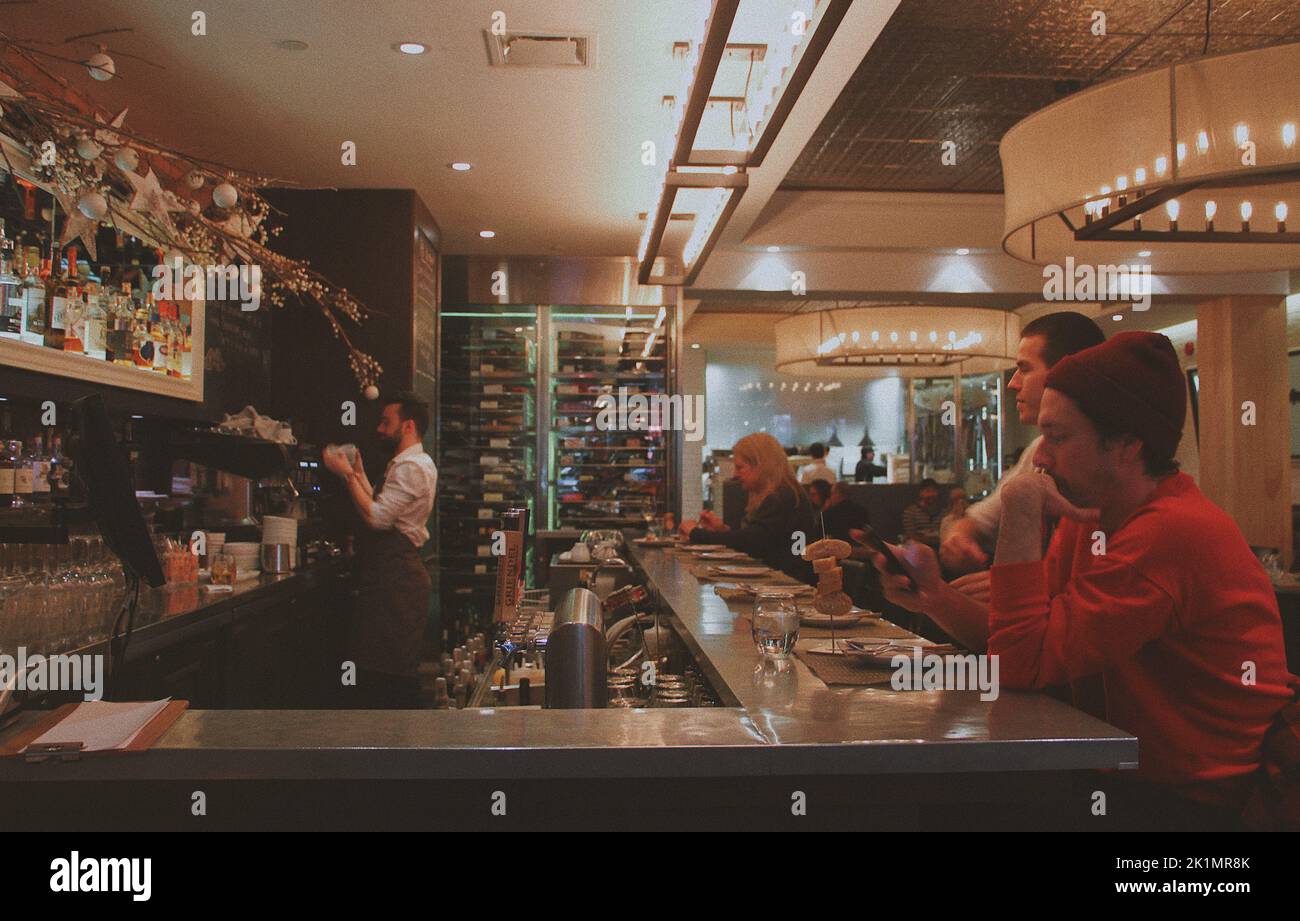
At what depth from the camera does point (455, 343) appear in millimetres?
8500

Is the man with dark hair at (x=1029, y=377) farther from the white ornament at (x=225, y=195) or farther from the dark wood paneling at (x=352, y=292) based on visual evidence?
the dark wood paneling at (x=352, y=292)

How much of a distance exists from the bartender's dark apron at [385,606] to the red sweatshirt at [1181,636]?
12.5 feet

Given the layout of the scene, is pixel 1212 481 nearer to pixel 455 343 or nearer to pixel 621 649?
pixel 455 343

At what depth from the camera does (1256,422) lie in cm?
826

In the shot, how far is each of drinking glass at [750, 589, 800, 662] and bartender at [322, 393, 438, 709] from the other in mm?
3237

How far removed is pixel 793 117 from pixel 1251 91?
2246 millimetres

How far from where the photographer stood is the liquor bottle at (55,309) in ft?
12.0

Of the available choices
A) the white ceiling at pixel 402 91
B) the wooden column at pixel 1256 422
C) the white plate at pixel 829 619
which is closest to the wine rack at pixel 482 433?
the white ceiling at pixel 402 91

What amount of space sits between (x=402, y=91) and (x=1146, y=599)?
169 inches

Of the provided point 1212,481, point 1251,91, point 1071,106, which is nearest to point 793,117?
point 1071,106

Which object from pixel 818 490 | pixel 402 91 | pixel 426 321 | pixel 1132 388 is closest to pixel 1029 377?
pixel 1132 388

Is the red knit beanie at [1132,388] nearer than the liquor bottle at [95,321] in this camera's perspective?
Yes

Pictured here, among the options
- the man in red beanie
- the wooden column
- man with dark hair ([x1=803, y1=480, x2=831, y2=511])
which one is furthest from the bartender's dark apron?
the wooden column
